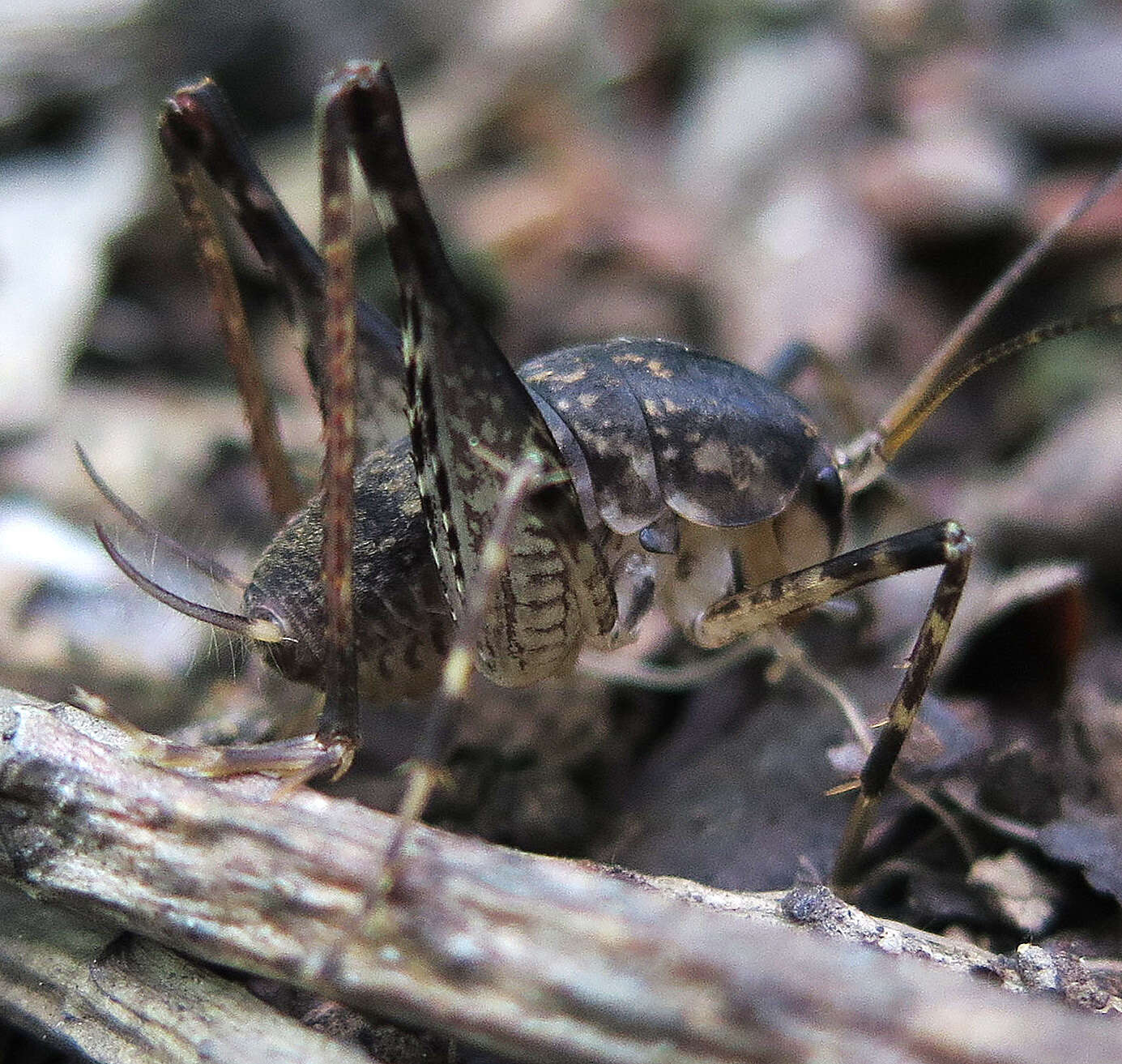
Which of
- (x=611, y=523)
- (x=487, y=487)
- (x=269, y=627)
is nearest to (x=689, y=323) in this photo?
(x=611, y=523)

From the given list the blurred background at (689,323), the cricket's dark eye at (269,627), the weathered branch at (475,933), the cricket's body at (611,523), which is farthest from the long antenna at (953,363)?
the cricket's dark eye at (269,627)

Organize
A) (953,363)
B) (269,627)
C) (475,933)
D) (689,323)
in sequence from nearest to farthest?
(475,933) < (269,627) < (953,363) < (689,323)

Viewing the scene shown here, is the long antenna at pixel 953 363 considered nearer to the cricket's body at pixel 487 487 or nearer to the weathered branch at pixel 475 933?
the cricket's body at pixel 487 487

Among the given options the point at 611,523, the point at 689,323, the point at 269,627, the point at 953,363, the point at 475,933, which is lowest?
the point at 475,933

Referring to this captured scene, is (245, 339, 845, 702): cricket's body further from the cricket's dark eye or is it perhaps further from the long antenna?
the long antenna

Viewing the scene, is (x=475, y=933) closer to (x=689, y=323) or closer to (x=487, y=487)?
(x=487, y=487)
